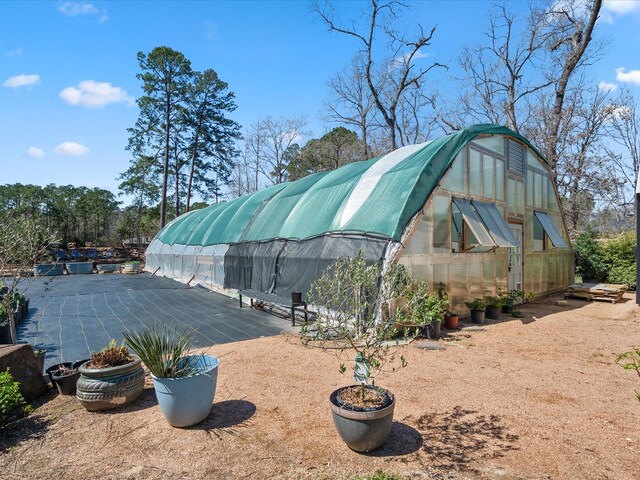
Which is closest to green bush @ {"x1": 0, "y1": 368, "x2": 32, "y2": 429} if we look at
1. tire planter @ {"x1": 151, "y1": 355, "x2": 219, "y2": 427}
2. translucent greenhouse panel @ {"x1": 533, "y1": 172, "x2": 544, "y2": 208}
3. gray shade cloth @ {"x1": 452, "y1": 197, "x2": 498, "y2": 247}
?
tire planter @ {"x1": 151, "y1": 355, "x2": 219, "y2": 427}

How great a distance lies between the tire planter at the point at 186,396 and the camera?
12.1 ft

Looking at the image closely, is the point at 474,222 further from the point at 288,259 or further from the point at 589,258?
the point at 589,258

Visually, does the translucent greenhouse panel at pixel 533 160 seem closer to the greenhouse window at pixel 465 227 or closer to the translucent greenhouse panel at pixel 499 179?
the translucent greenhouse panel at pixel 499 179

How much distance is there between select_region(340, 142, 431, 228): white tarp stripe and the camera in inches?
364

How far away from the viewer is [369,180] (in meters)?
9.77

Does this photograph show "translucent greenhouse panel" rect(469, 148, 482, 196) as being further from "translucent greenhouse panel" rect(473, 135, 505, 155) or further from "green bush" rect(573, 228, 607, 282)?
"green bush" rect(573, 228, 607, 282)

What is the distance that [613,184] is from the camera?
1977 cm

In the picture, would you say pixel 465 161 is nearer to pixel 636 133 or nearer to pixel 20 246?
pixel 20 246

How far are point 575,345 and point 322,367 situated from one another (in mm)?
5085

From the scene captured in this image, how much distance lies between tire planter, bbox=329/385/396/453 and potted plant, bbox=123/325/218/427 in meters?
1.47

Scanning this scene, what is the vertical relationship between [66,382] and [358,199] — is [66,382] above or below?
below

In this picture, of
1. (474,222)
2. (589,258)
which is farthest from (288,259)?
(589,258)

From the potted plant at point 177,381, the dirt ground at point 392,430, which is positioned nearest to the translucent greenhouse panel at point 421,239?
the dirt ground at point 392,430

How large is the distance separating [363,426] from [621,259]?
17.2m
